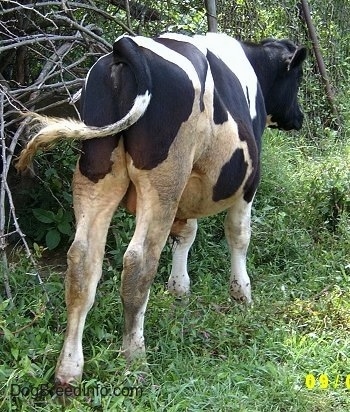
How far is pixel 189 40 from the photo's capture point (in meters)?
4.59

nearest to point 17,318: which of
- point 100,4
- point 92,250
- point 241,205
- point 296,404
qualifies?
point 92,250

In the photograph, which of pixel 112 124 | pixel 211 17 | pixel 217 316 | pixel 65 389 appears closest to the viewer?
pixel 65 389

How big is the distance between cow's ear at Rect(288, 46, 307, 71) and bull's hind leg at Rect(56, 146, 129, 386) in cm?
233

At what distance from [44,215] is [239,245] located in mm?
1395

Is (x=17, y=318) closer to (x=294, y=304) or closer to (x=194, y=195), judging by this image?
(x=194, y=195)

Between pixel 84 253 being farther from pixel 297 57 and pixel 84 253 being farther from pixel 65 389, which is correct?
pixel 297 57

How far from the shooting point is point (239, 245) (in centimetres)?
536

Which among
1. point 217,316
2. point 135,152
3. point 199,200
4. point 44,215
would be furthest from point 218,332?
point 44,215

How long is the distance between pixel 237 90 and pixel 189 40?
0.46 m

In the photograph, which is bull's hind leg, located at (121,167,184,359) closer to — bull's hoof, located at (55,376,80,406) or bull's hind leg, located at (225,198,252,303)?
bull's hoof, located at (55,376,80,406)
